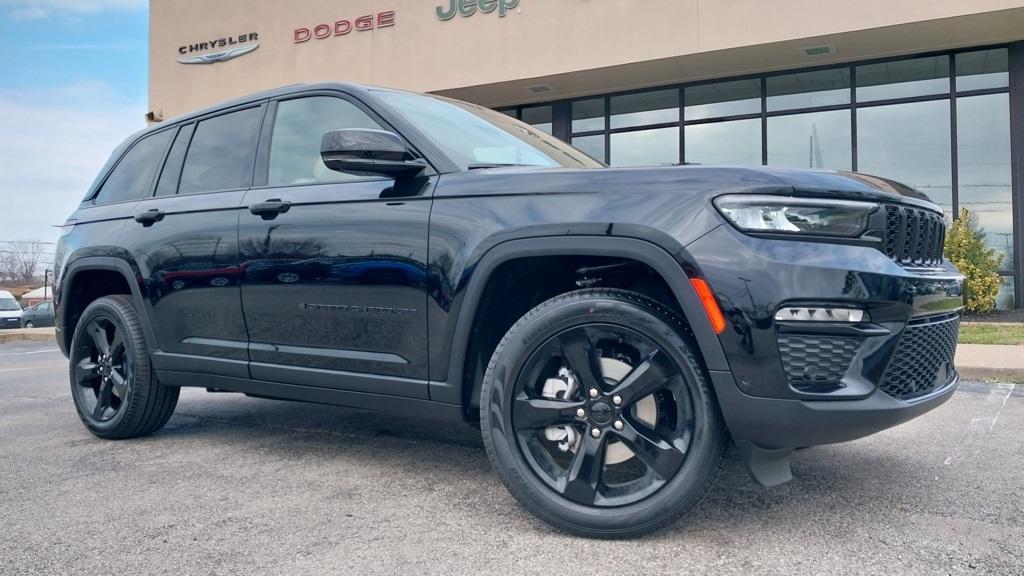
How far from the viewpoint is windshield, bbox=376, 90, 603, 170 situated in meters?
3.28

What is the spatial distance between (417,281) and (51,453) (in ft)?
8.04

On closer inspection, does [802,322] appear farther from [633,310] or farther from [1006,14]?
[1006,14]

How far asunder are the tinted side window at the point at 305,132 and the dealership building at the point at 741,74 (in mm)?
10123

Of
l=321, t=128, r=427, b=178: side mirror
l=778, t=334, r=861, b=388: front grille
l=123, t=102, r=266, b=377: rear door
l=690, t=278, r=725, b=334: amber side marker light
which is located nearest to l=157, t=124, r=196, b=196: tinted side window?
l=123, t=102, r=266, b=377: rear door

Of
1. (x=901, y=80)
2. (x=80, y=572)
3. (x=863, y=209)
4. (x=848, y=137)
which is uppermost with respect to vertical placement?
(x=901, y=80)

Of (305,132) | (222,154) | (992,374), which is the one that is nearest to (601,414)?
(305,132)

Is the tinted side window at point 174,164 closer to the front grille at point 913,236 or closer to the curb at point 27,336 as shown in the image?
the front grille at point 913,236

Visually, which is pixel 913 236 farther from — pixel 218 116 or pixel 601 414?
pixel 218 116

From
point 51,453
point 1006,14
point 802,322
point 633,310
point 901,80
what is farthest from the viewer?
point 901,80

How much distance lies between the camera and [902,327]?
2.40 m

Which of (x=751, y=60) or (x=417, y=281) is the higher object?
(x=751, y=60)

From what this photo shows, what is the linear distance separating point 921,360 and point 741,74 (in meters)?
12.8

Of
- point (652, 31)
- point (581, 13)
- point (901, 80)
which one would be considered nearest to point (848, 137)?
point (901, 80)

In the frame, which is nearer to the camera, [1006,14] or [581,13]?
[1006,14]
